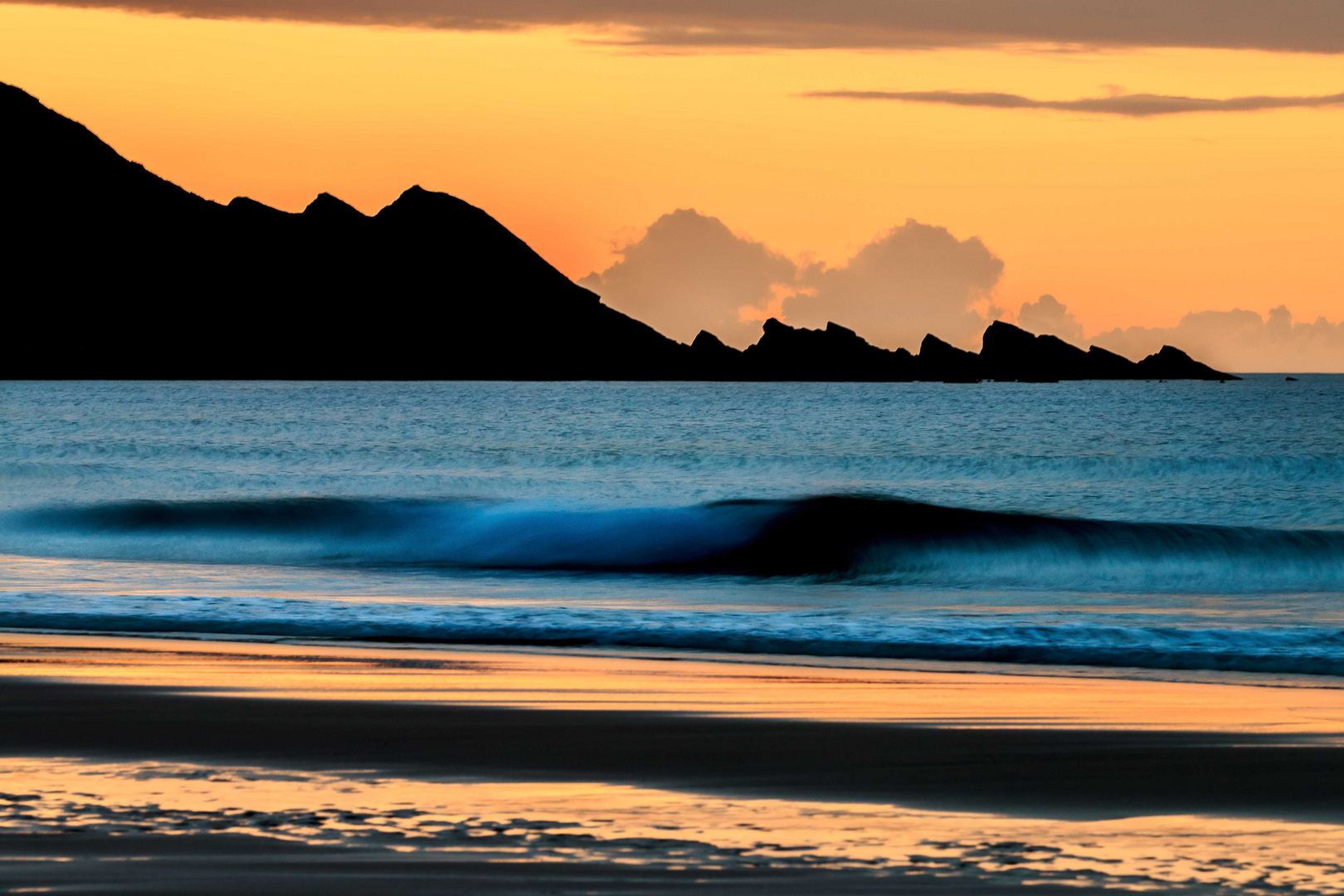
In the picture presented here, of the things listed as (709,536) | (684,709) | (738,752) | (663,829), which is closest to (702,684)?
(684,709)

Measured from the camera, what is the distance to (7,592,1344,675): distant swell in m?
13.0

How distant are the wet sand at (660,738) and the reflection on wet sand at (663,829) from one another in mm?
172

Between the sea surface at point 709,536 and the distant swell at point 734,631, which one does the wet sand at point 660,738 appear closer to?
the distant swell at point 734,631

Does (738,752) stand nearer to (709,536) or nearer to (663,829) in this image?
(663,829)

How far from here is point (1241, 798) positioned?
7000mm

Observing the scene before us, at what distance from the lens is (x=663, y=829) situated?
20.4 ft

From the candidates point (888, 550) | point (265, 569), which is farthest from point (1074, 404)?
point (265, 569)

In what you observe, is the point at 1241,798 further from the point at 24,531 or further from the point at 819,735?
the point at 24,531

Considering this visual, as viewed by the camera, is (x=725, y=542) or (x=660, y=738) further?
(x=725, y=542)

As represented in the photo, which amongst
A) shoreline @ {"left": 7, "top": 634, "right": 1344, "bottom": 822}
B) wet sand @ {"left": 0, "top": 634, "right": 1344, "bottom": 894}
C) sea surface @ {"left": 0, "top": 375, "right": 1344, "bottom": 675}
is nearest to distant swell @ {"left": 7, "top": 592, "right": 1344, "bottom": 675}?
sea surface @ {"left": 0, "top": 375, "right": 1344, "bottom": 675}

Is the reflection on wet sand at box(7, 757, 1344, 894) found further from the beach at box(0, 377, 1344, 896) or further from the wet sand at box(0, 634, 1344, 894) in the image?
the wet sand at box(0, 634, 1344, 894)

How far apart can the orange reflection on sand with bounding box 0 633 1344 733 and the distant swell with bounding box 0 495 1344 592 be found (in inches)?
442

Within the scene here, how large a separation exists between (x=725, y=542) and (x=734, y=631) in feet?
61.5

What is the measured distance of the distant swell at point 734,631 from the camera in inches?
513
